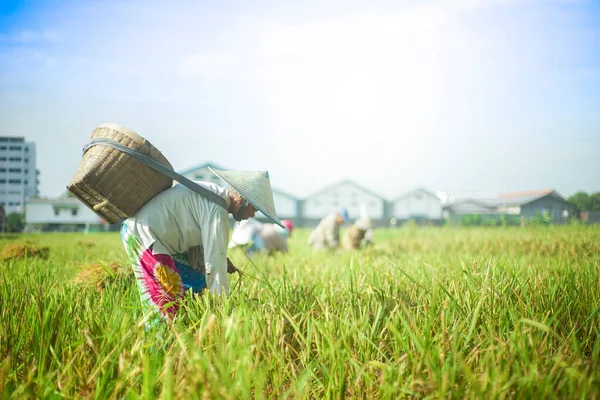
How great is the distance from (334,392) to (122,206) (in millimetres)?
1554

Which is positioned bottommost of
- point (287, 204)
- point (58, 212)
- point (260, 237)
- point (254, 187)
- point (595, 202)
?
point (260, 237)

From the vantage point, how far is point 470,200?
3922 centimetres

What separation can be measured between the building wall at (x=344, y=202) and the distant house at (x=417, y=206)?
1.58 m

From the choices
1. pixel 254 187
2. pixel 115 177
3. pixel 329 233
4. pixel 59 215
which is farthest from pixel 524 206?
pixel 59 215

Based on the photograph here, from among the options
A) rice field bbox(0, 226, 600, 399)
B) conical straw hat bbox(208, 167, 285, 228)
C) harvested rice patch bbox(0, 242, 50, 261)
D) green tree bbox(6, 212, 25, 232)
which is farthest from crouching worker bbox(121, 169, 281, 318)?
green tree bbox(6, 212, 25, 232)

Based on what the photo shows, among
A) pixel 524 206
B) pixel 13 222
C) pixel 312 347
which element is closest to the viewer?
pixel 312 347

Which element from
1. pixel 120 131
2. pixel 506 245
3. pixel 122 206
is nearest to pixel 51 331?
pixel 122 206

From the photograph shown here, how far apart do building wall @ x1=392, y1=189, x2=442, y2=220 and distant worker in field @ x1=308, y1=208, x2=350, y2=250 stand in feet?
114

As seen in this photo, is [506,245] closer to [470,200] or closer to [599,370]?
[599,370]

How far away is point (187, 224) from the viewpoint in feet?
8.29

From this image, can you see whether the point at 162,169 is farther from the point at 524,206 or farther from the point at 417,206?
the point at 417,206

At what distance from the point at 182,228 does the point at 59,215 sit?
29266 millimetres

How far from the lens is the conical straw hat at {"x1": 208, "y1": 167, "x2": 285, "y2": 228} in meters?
2.35

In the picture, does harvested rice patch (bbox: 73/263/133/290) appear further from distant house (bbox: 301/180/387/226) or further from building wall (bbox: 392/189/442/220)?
building wall (bbox: 392/189/442/220)
